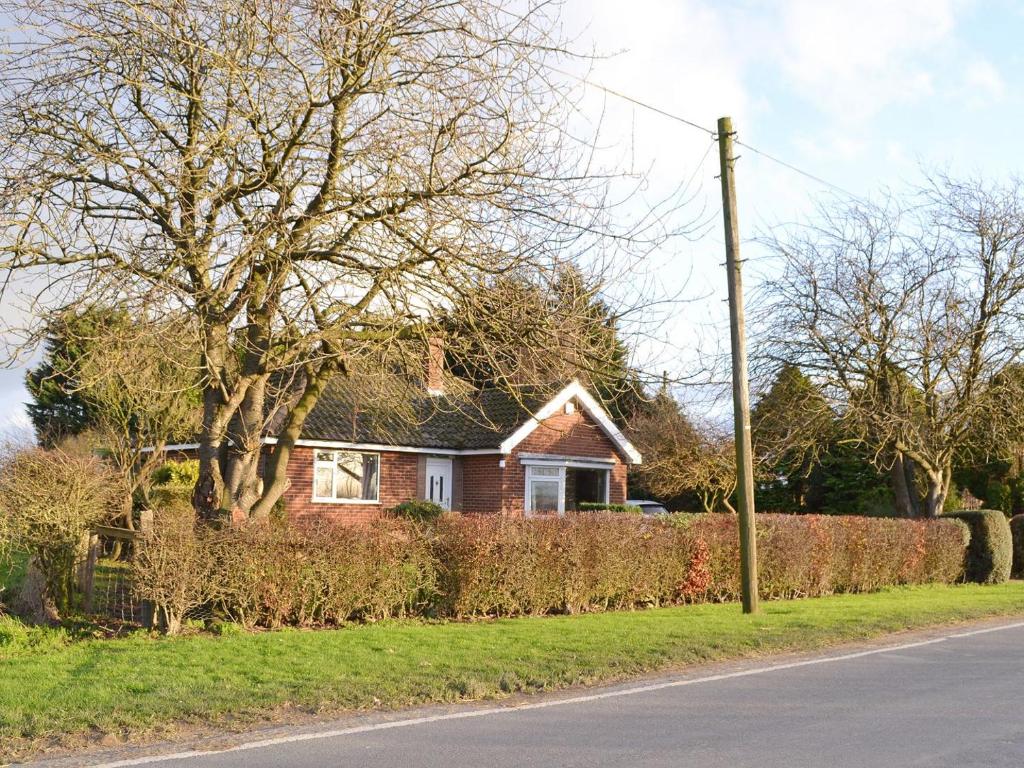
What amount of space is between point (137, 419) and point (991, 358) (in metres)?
A: 21.3

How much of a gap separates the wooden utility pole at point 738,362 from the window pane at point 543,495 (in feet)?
47.8

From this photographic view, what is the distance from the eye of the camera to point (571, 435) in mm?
31953

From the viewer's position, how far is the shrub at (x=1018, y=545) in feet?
91.2

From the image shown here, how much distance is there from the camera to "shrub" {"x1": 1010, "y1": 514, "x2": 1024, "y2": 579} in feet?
91.2

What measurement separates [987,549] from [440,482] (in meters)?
14.7

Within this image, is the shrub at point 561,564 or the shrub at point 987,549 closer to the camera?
the shrub at point 561,564

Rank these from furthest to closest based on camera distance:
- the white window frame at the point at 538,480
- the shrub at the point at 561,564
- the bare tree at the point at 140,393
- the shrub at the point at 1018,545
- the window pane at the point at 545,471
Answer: the window pane at the point at 545,471
the white window frame at the point at 538,480
the shrub at the point at 1018,545
the shrub at the point at 561,564
the bare tree at the point at 140,393

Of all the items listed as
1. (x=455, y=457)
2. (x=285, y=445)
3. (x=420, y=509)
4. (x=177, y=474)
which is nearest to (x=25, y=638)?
(x=285, y=445)

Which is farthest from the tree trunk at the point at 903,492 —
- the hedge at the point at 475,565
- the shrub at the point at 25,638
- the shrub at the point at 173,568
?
the shrub at the point at 25,638

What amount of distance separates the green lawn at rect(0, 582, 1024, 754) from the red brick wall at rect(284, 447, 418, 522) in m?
12.9

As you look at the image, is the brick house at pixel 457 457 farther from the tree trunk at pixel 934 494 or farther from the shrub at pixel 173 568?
the shrub at pixel 173 568

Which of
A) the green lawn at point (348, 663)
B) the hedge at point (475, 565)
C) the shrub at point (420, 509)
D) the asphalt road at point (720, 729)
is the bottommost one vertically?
the asphalt road at point (720, 729)

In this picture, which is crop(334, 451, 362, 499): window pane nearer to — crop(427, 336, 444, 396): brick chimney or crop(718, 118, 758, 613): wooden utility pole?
crop(427, 336, 444, 396): brick chimney

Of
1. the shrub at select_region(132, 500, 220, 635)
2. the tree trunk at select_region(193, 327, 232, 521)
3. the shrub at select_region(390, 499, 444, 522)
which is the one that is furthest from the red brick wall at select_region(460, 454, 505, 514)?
the shrub at select_region(132, 500, 220, 635)
